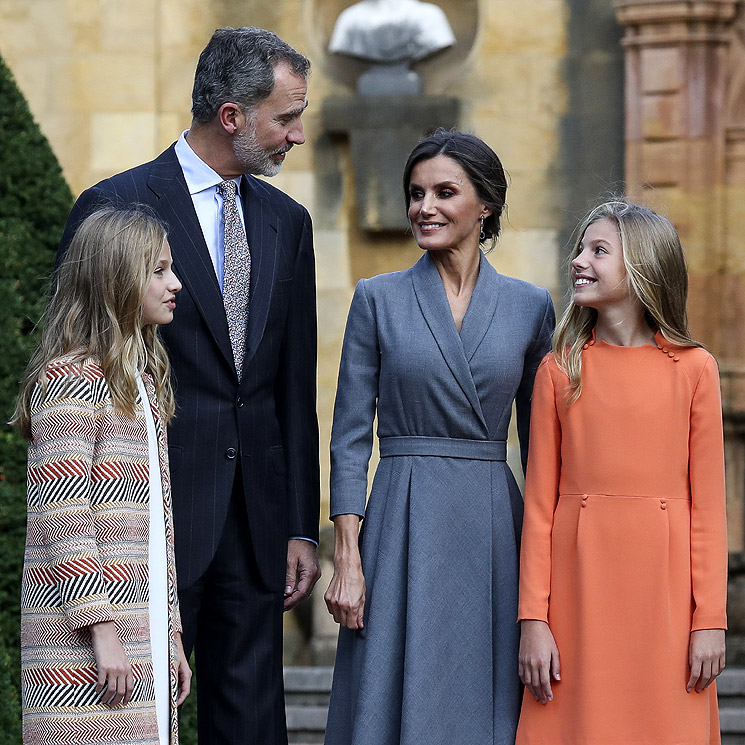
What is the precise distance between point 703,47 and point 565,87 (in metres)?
0.65

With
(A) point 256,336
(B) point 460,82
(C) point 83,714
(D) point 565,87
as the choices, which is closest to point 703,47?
(D) point 565,87

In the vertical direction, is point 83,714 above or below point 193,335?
below

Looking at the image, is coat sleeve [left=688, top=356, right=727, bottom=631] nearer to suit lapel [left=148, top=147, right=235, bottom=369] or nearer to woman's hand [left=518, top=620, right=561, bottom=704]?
woman's hand [left=518, top=620, right=561, bottom=704]

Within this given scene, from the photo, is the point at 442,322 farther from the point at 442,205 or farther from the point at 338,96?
the point at 338,96

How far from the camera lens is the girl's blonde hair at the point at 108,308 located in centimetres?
289

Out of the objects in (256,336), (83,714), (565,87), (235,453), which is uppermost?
(565,87)

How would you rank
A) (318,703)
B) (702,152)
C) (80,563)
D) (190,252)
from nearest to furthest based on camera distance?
(80,563), (190,252), (318,703), (702,152)

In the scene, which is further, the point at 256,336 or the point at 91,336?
the point at 256,336

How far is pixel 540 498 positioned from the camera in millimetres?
3141

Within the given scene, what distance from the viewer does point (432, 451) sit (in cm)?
326

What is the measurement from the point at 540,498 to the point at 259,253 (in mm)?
908

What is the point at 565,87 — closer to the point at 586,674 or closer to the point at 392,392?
the point at 392,392

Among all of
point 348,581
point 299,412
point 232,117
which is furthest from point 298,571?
point 232,117

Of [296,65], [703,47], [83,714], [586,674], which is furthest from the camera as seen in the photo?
[703,47]
